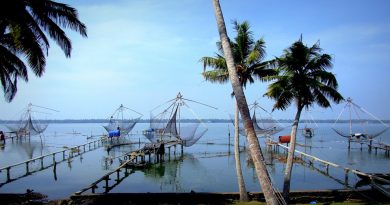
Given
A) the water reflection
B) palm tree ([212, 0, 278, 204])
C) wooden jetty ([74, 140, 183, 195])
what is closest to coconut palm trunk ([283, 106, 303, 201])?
palm tree ([212, 0, 278, 204])

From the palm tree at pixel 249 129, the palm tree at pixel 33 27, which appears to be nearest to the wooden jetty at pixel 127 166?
A: the palm tree at pixel 33 27

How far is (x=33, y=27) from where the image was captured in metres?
13.0

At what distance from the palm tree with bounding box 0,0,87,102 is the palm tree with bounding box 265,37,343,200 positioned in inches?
375

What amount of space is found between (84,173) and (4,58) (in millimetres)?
17776

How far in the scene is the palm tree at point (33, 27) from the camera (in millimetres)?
11742

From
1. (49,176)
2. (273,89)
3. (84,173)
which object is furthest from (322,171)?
(49,176)

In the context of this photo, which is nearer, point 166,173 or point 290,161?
point 290,161

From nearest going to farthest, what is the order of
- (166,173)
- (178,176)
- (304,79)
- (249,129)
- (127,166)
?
1. (249,129)
2. (304,79)
3. (178,176)
4. (166,173)
5. (127,166)

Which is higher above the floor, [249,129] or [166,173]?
[249,129]

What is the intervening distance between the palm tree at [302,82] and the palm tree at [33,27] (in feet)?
31.2

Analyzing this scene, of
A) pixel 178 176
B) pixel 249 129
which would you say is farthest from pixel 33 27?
pixel 178 176

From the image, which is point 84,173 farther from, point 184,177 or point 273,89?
point 273,89

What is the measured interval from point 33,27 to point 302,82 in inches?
475

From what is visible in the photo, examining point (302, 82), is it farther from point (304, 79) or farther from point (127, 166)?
point (127, 166)
